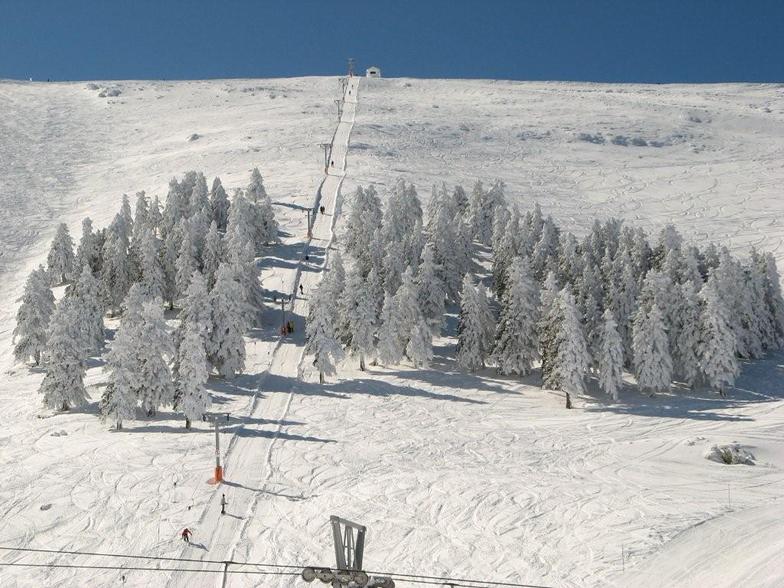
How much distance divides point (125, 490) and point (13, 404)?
67.2ft

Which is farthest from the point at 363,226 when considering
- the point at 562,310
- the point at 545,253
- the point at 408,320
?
the point at 562,310

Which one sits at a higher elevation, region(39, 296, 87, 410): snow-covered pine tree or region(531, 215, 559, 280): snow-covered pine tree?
region(531, 215, 559, 280): snow-covered pine tree

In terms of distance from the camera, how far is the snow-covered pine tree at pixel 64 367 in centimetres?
5175

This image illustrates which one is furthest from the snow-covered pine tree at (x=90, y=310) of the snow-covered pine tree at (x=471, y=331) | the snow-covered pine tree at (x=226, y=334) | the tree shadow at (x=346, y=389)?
the snow-covered pine tree at (x=471, y=331)

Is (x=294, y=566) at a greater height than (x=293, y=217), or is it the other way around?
(x=293, y=217)

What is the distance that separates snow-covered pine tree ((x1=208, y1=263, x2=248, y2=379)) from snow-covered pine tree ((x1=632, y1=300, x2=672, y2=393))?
30305 mm

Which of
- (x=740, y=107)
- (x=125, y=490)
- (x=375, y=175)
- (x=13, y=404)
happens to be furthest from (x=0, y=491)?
(x=740, y=107)

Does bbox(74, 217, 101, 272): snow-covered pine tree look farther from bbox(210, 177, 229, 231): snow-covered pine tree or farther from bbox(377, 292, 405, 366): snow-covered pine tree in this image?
bbox(377, 292, 405, 366): snow-covered pine tree

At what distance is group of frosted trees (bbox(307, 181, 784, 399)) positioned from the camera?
59594 mm

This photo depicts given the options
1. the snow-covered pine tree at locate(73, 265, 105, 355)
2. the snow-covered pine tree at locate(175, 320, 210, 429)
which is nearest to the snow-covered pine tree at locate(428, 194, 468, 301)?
the snow-covered pine tree at locate(73, 265, 105, 355)

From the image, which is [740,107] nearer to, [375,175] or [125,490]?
[375,175]

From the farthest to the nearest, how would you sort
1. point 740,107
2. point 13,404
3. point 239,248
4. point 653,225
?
point 740,107 < point 653,225 < point 239,248 < point 13,404

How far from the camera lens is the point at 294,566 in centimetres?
3294

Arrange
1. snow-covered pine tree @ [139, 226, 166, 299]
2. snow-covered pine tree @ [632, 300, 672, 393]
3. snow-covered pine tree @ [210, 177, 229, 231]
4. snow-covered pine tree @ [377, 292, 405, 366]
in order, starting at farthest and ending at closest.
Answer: snow-covered pine tree @ [210, 177, 229, 231] → snow-covered pine tree @ [139, 226, 166, 299] → snow-covered pine tree @ [377, 292, 405, 366] → snow-covered pine tree @ [632, 300, 672, 393]
